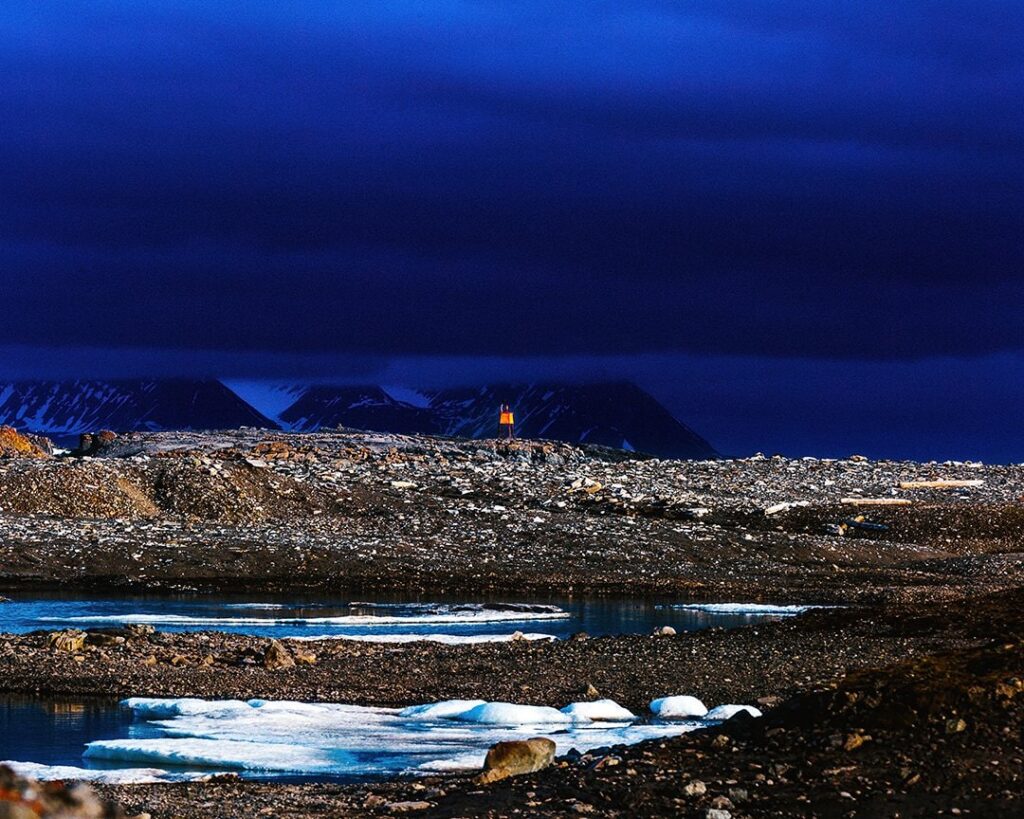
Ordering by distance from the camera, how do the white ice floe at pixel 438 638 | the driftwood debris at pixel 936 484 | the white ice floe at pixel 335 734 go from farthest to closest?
1. the driftwood debris at pixel 936 484
2. the white ice floe at pixel 438 638
3. the white ice floe at pixel 335 734

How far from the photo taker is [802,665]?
28.6 m

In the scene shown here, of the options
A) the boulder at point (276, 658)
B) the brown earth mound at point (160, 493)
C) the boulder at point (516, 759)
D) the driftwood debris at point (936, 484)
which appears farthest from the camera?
the driftwood debris at point (936, 484)

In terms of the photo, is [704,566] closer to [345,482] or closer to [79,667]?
[345,482]

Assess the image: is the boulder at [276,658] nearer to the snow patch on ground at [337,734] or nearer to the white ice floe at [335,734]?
the white ice floe at [335,734]

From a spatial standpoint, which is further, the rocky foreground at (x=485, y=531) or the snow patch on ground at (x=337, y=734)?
the rocky foreground at (x=485, y=531)

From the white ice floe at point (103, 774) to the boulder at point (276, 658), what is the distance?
9295 millimetres

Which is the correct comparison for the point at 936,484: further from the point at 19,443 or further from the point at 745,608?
the point at 19,443

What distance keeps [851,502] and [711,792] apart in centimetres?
6346

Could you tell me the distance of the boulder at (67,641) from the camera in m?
29.7

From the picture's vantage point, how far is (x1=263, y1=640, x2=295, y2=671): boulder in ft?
91.4

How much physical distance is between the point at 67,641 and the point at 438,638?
8.37m

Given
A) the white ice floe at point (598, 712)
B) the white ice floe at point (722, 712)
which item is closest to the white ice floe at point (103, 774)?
the white ice floe at point (598, 712)

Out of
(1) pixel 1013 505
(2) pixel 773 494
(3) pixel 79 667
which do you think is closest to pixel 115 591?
(3) pixel 79 667

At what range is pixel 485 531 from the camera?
60.5 metres
